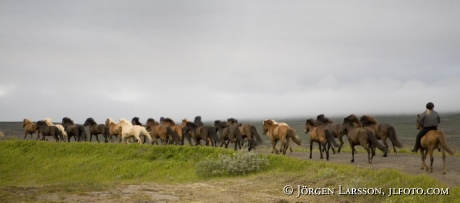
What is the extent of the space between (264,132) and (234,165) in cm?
615

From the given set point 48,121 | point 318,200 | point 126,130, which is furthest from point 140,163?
point 48,121

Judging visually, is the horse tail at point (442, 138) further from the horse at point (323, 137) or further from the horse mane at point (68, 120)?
the horse mane at point (68, 120)

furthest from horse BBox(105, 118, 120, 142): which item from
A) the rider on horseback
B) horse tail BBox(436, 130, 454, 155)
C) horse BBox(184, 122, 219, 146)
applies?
horse tail BBox(436, 130, 454, 155)

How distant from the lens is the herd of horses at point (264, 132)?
18184 mm

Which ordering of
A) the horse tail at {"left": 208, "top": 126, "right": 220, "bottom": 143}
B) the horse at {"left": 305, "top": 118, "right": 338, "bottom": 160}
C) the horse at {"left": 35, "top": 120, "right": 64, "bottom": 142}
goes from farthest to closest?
the horse at {"left": 35, "top": 120, "right": 64, "bottom": 142}, the horse tail at {"left": 208, "top": 126, "right": 220, "bottom": 143}, the horse at {"left": 305, "top": 118, "right": 338, "bottom": 160}

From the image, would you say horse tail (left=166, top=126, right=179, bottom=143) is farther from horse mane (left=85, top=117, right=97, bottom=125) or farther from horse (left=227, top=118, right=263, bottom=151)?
horse mane (left=85, top=117, right=97, bottom=125)

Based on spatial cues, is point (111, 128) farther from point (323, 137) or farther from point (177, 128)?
point (323, 137)

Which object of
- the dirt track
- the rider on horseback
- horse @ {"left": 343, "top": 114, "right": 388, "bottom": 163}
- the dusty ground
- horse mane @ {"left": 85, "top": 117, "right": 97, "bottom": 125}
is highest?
horse mane @ {"left": 85, "top": 117, "right": 97, "bottom": 125}

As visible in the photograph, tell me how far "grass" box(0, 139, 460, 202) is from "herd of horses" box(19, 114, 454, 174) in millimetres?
2372

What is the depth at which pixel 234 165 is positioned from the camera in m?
19.2

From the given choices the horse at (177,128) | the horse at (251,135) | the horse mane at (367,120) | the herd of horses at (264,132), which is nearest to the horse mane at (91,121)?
the herd of horses at (264,132)

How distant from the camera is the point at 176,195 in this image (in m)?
14.2

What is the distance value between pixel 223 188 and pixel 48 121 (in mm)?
25122

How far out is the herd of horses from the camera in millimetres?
18184
